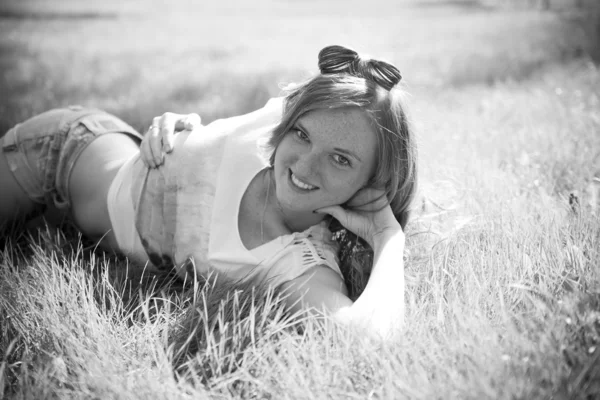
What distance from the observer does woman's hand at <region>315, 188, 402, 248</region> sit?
2.24 metres

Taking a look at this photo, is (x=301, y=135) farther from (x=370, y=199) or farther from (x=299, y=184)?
(x=370, y=199)

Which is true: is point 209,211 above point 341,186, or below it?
below

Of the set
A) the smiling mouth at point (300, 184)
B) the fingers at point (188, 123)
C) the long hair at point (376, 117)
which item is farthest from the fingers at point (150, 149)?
the smiling mouth at point (300, 184)

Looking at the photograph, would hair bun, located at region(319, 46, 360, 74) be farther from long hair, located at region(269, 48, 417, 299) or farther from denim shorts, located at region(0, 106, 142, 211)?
denim shorts, located at region(0, 106, 142, 211)

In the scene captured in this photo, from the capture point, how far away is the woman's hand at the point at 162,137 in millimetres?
2422

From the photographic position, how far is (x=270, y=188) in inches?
91.7

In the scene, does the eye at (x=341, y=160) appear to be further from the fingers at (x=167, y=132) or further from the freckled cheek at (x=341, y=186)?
the fingers at (x=167, y=132)

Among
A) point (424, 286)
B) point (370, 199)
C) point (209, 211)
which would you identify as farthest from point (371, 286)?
point (209, 211)

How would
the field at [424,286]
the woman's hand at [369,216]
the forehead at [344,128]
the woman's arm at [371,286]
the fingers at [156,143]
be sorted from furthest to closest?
the fingers at [156,143]
the woman's hand at [369,216]
the forehead at [344,128]
the woman's arm at [371,286]
the field at [424,286]

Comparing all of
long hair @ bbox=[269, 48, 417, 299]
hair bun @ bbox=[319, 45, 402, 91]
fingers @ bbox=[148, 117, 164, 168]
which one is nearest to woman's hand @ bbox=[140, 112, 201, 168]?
fingers @ bbox=[148, 117, 164, 168]

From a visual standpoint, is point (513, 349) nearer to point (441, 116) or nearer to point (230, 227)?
point (230, 227)

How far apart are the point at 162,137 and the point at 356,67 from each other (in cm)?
94

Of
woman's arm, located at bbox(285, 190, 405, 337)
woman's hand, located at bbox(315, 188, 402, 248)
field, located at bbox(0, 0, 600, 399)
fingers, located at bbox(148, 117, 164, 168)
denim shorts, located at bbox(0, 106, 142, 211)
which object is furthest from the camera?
denim shorts, located at bbox(0, 106, 142, 211)

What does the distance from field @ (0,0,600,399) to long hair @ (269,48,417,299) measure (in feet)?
0.63
